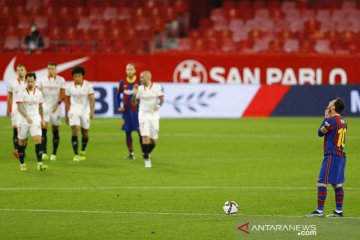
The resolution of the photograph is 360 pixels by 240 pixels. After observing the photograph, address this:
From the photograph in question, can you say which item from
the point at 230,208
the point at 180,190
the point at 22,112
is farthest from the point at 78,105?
the point at 230,208

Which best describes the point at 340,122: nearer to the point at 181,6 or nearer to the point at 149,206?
the point at 149,206

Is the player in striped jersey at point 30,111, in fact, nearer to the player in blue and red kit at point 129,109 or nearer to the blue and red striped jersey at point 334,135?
the player in blue and red kit at point 129,109

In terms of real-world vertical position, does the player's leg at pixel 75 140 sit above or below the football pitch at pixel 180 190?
above

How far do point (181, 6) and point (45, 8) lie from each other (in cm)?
583

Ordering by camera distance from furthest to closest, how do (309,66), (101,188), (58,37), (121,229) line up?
(58,37) → (309,66) → (101,188) → (121,229)

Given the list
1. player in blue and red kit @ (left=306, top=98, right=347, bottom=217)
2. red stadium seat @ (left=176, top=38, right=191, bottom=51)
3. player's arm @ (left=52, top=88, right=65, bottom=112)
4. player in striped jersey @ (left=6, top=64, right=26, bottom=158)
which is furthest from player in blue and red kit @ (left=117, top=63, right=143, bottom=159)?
red stadium seat @ (left=176, top=38, right=191, bottom=51)

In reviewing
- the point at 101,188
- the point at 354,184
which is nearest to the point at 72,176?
the point at 101,188

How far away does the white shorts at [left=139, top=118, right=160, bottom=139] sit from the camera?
20.4 meters

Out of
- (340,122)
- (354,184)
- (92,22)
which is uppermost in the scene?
(92,22)

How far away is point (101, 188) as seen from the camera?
1723cm

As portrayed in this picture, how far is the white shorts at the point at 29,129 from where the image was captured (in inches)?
747

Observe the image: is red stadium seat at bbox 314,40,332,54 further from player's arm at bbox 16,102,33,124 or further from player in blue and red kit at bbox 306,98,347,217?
player in blue and red kit at bbox 306,98,347,217

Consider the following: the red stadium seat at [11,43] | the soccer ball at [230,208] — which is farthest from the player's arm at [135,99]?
the red stadium seat at [11,43]

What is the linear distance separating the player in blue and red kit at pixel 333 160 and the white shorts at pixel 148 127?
23.5 feet
